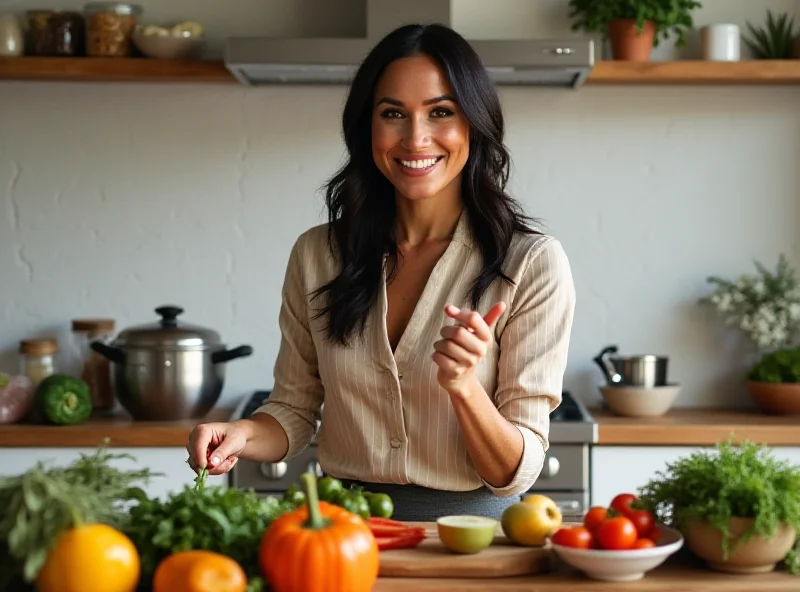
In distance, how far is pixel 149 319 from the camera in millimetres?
3811

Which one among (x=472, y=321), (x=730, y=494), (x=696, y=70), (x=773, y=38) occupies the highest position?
(x=773, y=38)

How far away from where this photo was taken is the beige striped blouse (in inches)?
76.7

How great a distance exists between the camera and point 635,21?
351cm

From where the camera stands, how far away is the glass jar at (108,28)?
3561mm

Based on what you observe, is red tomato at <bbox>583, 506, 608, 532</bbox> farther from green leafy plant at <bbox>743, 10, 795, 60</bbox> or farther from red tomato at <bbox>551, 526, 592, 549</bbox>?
green leafy plant at <bbox>743, 10, 795, 60</bbox>

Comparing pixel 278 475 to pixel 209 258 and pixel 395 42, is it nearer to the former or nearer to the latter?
pixel 209 258

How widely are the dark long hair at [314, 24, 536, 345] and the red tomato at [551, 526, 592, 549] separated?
58 cm

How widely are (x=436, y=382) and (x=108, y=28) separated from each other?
6.80 feet

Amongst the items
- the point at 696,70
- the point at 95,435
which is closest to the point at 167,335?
the point at 95,435

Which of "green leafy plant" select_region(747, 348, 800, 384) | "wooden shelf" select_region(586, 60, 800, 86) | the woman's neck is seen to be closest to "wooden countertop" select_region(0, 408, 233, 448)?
the woman's neck

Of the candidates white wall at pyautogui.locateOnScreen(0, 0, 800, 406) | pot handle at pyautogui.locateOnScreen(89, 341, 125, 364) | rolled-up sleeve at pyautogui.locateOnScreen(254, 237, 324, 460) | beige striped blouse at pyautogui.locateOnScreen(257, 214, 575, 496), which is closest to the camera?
beige striped blouse at pyautogui.locateOnScreen(257, 214, 575, 496)

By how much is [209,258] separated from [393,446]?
6.32 feet

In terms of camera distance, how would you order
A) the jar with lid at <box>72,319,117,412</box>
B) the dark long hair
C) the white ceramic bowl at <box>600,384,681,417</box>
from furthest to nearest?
the jar with lid at <box>72,319,117,412</box> < the white ceramic bowl at <box>600,384,681,417</box> < the dark long hair

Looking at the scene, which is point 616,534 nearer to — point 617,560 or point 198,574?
point 617,560
